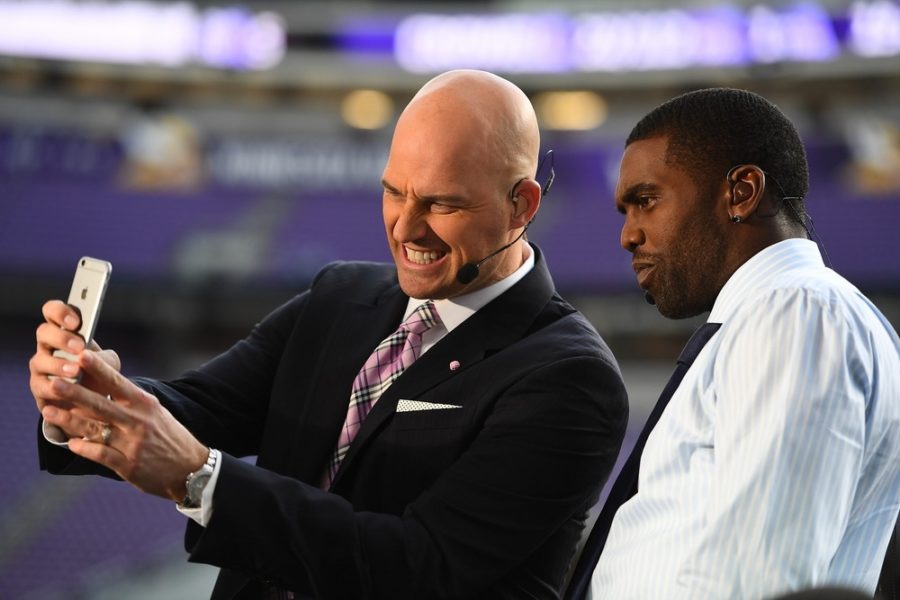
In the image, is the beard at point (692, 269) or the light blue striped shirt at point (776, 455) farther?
the beard at point (692, 269)

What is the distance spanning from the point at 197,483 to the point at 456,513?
47 cm

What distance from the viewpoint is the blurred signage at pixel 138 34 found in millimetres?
14609

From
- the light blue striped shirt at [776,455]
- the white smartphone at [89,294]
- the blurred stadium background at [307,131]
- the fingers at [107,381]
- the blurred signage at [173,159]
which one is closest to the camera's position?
the light blue striped shirt at [776,455]

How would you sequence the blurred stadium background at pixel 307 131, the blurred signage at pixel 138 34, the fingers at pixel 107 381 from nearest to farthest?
the fingers at pixel 107 381 < the blurred stadium background at pixel 307 131 < the blurred signage at pixel 138 34

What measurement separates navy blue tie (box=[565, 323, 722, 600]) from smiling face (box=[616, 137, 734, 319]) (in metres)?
0.06

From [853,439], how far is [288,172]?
14.6 m

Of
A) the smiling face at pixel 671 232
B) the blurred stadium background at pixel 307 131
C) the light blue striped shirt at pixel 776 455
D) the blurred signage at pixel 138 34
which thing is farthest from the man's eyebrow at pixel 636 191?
the blurred signage at pixel 138 34

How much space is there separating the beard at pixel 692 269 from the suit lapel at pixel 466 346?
36 cm

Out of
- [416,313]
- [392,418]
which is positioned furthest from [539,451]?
[416,313]

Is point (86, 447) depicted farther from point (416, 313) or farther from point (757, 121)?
point (757, 121)

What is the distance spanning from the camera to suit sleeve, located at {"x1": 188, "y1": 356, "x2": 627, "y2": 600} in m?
1.81

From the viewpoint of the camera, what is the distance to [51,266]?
13.7 m

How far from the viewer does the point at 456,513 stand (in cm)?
190

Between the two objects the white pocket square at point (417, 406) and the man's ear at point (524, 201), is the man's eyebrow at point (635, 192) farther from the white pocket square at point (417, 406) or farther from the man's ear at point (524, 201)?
the white pocket square at point (417, 406)
